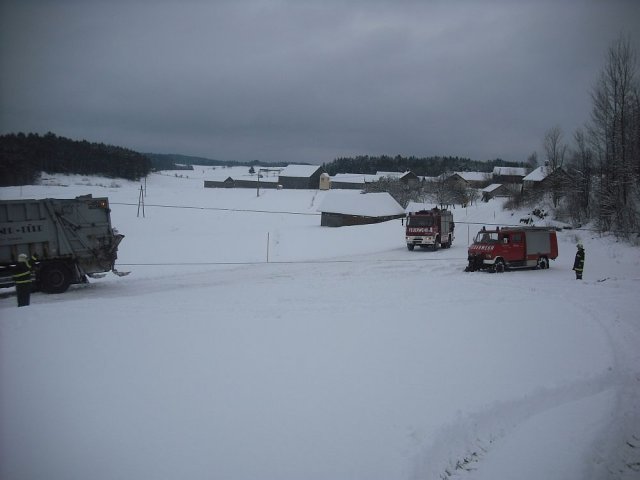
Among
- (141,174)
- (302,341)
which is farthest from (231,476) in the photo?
(141,174)

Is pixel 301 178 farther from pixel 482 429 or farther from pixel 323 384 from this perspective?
pixel 482 429

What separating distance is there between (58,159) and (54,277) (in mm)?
86482

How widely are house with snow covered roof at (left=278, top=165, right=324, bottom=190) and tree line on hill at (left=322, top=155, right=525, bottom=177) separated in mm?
41796

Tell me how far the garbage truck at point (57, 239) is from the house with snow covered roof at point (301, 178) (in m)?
97.6

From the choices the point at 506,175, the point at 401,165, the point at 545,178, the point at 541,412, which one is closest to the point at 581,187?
the point at 545,178

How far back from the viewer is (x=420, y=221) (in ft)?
92.8

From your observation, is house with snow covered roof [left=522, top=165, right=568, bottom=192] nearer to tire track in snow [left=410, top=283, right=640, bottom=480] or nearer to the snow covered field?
the snow covered field

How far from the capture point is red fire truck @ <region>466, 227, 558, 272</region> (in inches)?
771

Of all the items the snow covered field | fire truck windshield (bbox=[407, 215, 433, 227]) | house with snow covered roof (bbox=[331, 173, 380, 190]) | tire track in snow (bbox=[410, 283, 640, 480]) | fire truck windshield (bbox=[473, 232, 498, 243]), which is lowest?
tire track in snow (bbox=[410, 283, 640, 480])

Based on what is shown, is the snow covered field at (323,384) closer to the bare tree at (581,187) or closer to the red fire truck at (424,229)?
the red fire truck at (424,229)

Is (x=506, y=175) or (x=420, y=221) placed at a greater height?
(x=506, y=175)

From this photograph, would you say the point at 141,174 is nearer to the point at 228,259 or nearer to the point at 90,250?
the point at 228,259

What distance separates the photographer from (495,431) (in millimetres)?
6559

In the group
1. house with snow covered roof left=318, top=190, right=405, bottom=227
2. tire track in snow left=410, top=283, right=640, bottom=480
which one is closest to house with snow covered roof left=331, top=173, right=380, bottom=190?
house with snow covered roof left=318, top=190, right=405, bottom=227
